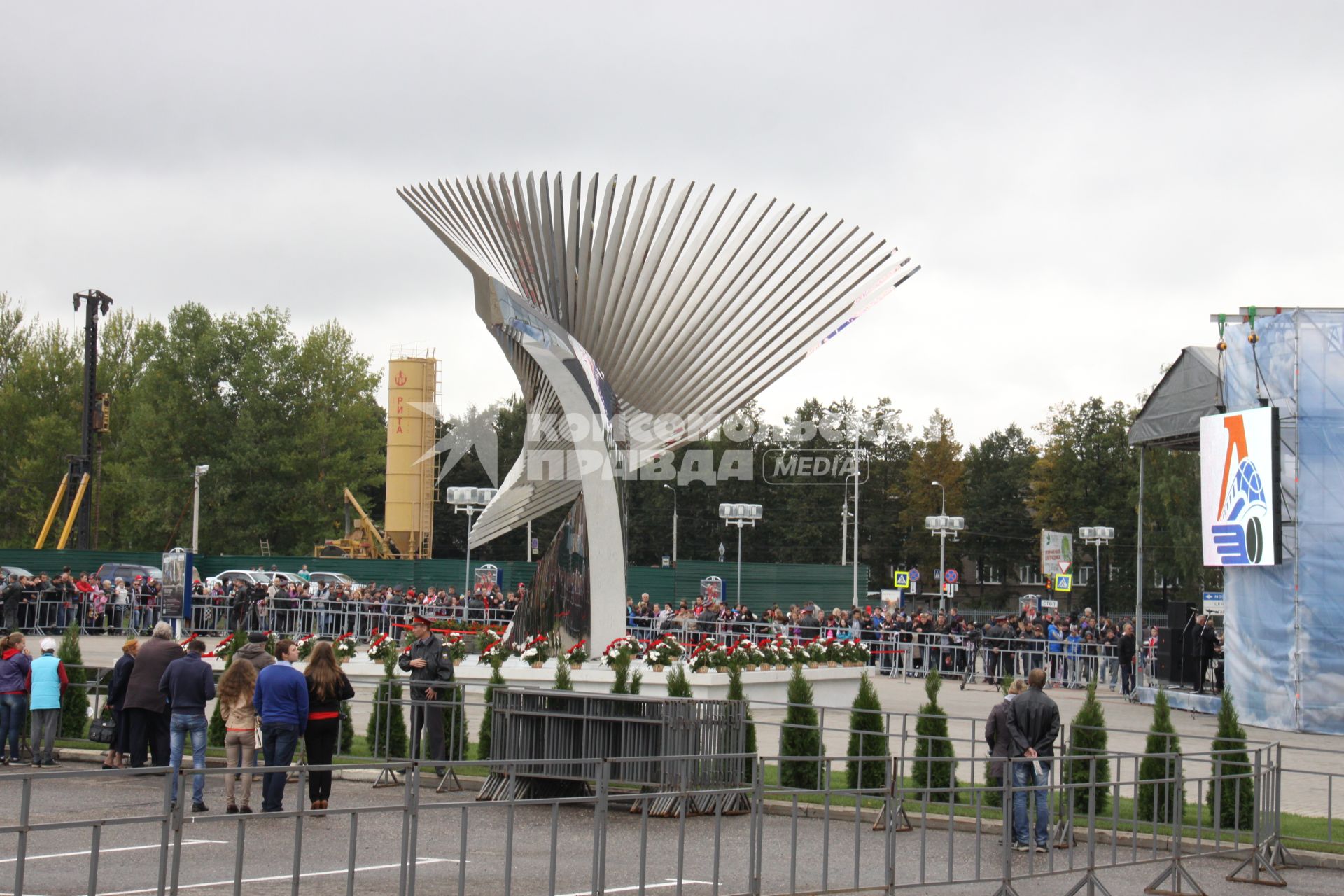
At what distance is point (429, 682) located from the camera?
14.3 meters

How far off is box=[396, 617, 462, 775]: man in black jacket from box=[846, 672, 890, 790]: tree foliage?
4081 mm

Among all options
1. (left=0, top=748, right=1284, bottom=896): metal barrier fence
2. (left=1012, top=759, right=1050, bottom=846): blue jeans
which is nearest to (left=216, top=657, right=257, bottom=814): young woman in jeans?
(left=0, top=748, right=1284, bottom=896): metal barrier fence

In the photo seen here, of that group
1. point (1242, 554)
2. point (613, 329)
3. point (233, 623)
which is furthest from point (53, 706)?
point (233, 623)

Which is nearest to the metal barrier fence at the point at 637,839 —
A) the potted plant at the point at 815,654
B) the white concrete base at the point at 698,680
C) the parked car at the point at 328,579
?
the white concrete base at the point at 698,680

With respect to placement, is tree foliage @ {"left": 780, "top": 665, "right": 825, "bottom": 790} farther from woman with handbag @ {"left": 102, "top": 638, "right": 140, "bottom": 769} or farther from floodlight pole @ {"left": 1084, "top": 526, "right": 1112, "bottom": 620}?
floodlight pole @ {"left": 1084, "top": 526, "right": 1112, "bottom": 620}

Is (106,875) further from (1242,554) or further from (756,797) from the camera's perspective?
(1242,554)

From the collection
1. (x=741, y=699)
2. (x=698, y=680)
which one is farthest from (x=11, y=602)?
(x=741, y=699)

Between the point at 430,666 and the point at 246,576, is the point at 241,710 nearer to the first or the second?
the point at 430,666

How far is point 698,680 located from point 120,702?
8279 millimetres

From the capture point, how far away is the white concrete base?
19375 millimetres

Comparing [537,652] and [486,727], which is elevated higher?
[537,652]

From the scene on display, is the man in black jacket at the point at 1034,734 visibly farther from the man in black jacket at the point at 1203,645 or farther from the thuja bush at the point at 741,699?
the man in black jacket at the point at 1203,645

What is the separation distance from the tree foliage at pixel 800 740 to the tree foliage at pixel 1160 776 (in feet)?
9.77

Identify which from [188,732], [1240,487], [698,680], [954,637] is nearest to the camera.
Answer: [188,732]
